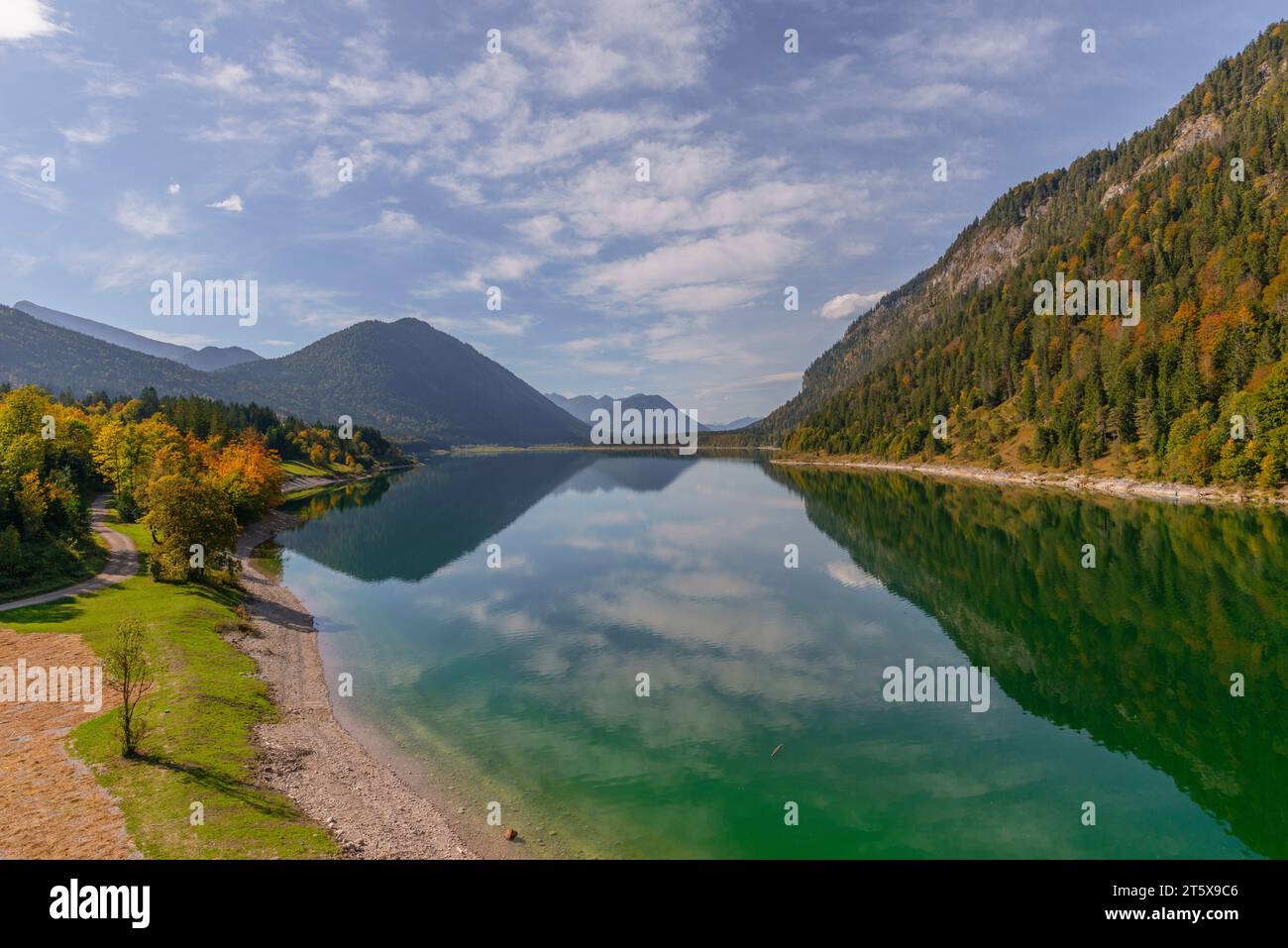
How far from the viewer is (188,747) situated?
895 inches

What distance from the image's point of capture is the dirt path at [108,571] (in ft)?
133

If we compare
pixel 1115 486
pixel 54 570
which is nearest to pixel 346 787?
pixel 54 570

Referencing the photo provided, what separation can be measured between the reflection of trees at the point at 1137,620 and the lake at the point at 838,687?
0.67 feet

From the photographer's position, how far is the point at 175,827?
17.0m

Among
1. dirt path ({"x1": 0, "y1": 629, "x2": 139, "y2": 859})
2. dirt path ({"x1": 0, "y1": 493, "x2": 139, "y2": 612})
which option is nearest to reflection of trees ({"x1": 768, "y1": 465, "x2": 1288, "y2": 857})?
dirt path ({"x1": 0, "y1": 629, "x2": 139, "y2": 859})

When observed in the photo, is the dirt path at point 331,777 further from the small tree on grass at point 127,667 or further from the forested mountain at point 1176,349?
the forested mountain at point 1176,349

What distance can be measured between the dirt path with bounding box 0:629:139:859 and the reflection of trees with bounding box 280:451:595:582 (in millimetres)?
40880

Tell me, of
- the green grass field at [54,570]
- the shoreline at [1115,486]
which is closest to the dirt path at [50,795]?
the green grass field at [54,570]

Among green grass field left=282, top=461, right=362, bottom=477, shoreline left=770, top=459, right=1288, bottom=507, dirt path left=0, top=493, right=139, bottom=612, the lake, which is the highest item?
green grass field left=282, top=461, right=362, bottom=477

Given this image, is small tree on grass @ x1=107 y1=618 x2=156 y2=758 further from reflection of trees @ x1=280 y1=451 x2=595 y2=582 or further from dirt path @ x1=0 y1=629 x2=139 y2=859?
reflection of trees @ x1=280 y1=451 x2=595 y2=582

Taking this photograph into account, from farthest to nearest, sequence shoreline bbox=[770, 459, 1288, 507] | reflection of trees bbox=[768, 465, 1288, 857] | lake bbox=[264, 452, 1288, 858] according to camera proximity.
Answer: shoreline bbox=[770, 459, 1288, 507] < reflection of trees bbox=[768, 465, 1288, 857] < lake bbox=[264, 452, 1288, 858]

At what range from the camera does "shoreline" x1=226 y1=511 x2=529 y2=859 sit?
19.2 meters
